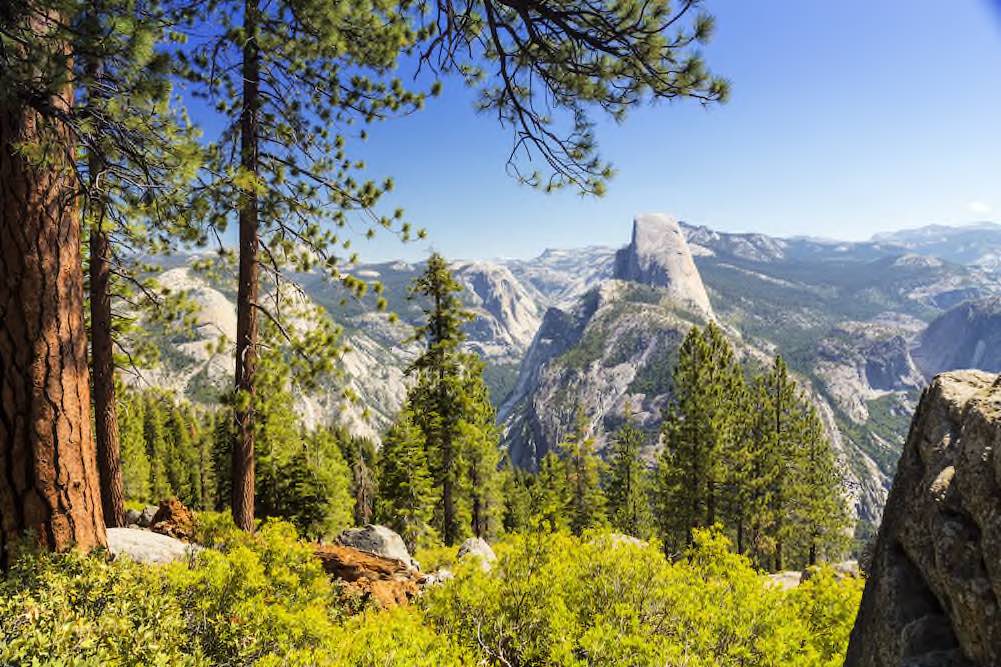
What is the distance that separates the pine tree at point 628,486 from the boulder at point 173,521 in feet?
112

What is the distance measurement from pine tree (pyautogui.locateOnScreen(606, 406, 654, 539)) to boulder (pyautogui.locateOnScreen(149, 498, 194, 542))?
34237 millimetres

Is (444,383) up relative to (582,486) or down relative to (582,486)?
up

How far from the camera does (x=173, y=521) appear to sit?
13.5 meters

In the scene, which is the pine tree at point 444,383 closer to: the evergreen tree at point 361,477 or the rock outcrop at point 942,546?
the evergreen tree at point 361,477

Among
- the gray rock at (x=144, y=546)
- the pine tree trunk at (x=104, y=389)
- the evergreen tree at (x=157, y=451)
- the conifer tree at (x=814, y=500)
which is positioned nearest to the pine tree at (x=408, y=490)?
the pine tree trunk at (x=104, y=389)

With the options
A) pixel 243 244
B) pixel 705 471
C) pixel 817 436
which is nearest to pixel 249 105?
pixel 243 244

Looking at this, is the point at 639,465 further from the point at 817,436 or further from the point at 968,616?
the point at 968,616

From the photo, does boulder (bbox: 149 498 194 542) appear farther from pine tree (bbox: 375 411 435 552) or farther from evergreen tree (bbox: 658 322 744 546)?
evergreen tree (bbox: 658 322 744 546)

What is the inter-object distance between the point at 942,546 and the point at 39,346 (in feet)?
26.9

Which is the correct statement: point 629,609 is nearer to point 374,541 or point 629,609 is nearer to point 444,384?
point 374,541

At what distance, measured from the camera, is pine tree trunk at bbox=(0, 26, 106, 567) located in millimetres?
5449

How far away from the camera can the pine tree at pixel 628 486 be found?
145 feet

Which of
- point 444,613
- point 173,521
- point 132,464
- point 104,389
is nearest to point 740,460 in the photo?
point 444,613

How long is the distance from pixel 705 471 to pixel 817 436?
44.2 feet
